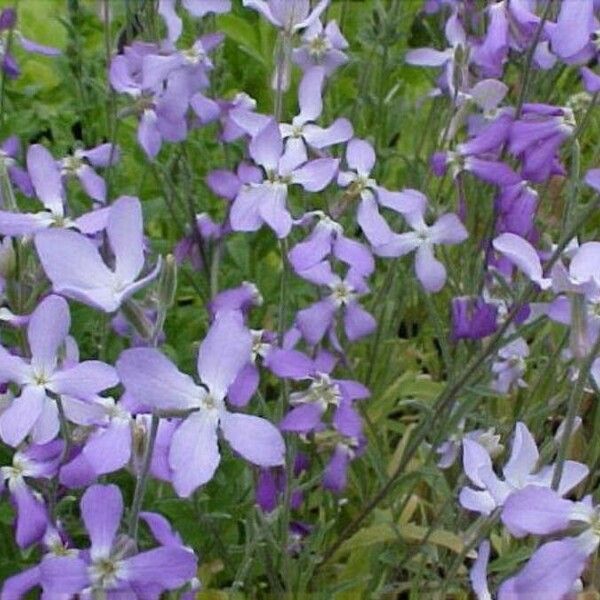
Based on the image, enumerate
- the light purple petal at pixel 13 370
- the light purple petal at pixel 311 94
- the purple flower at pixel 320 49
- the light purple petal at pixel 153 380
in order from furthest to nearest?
1. the purple flower at pixel 320 49
2. the light purple petal at pixel 311 94
3. the light purple petal at pixel 13 370
4. the light purple petal at pixel 153 380

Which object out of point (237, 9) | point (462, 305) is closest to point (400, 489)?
point (462, 305)

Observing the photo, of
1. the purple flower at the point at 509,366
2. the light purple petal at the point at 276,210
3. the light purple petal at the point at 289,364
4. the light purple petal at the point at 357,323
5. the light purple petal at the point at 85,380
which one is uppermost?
the light purple petal at the point at 276,210

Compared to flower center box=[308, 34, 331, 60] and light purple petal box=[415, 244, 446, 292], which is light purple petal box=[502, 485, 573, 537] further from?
flower center box=[308, 34, 331, 60]

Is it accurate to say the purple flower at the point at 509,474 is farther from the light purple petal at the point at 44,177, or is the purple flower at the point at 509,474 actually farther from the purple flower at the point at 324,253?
the light purple petal at the point at 44,177

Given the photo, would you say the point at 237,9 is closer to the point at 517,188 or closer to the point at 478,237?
the point at 478,237

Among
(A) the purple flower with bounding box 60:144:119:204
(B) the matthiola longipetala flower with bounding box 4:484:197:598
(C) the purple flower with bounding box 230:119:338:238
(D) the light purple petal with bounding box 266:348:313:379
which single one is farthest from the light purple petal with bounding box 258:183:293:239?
(B) the matthiola longipetala flower with bounding box 4:484:197:598

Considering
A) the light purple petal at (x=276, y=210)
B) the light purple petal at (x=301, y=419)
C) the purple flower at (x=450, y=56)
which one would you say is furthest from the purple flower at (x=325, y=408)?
the purple flower at (x=450, y=56)
